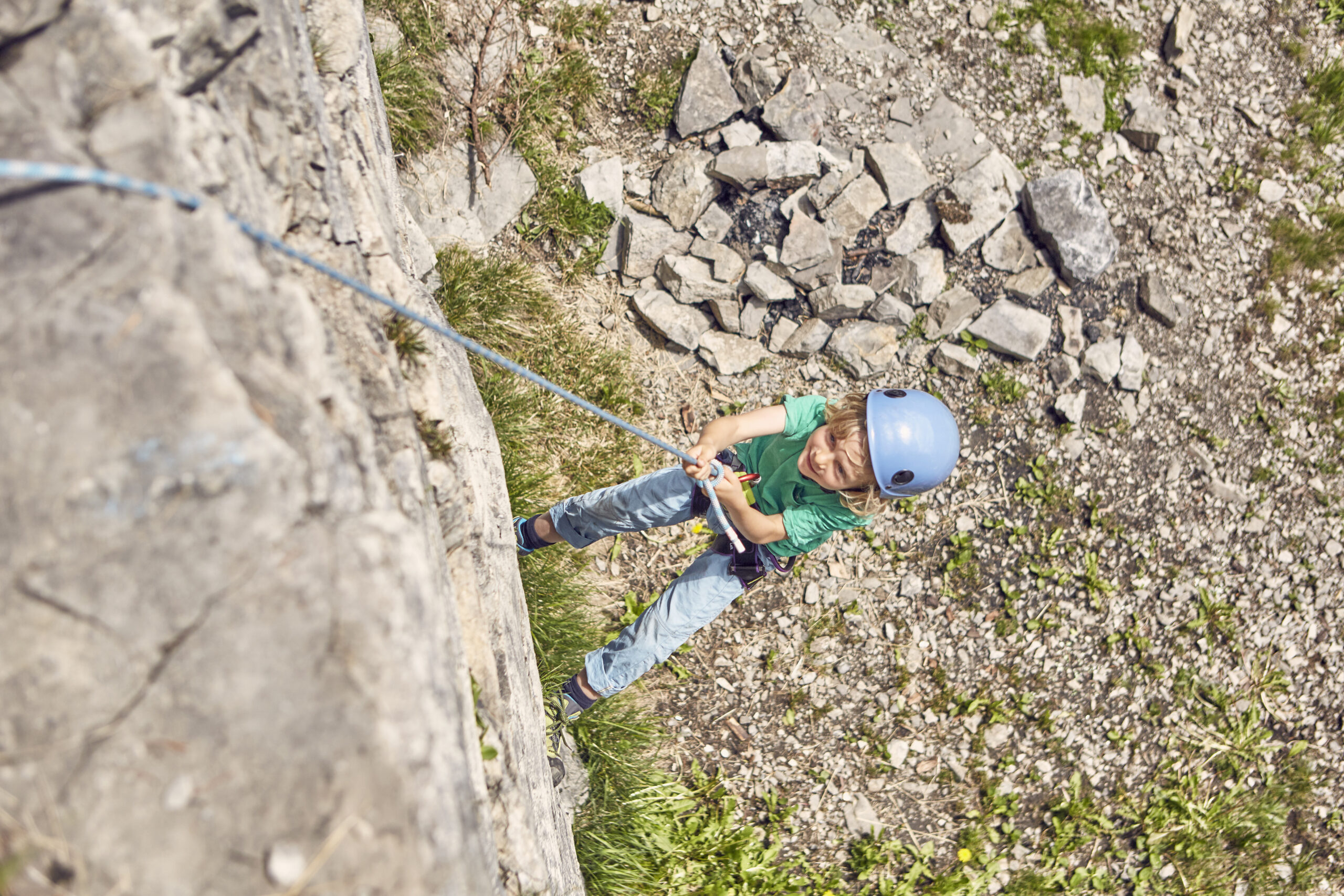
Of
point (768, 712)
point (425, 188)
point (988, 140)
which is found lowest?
point (768, 712)

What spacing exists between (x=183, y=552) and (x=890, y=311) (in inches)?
178

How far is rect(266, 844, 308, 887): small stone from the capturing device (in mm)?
1672

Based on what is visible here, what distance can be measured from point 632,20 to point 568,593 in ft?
13.0

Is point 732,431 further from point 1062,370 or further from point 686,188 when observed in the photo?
point 1062,370

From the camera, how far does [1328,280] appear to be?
18.8ft

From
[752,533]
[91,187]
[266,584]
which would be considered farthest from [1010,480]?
[91,187]

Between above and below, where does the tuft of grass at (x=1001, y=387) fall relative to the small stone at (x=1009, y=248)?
below

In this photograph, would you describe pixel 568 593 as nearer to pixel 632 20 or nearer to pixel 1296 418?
pixel 632 20

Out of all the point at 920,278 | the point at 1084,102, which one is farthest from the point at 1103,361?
the point at 1084,102

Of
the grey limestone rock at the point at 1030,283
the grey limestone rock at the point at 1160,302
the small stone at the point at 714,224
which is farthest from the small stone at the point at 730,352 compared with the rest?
the grey limestone rock at the point at 1160,302

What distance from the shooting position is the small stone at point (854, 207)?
5.16 m

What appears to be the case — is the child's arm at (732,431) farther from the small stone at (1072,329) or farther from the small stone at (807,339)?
the small stone at (1072,329)

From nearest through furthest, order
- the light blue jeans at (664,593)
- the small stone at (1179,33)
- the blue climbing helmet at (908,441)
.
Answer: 1. the blue climbing helmet at (908,441)
2. the light blue jeans at (664,593)
3. the small stone at (1179,33)

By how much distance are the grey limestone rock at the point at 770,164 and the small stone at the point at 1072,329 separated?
6.62ft
